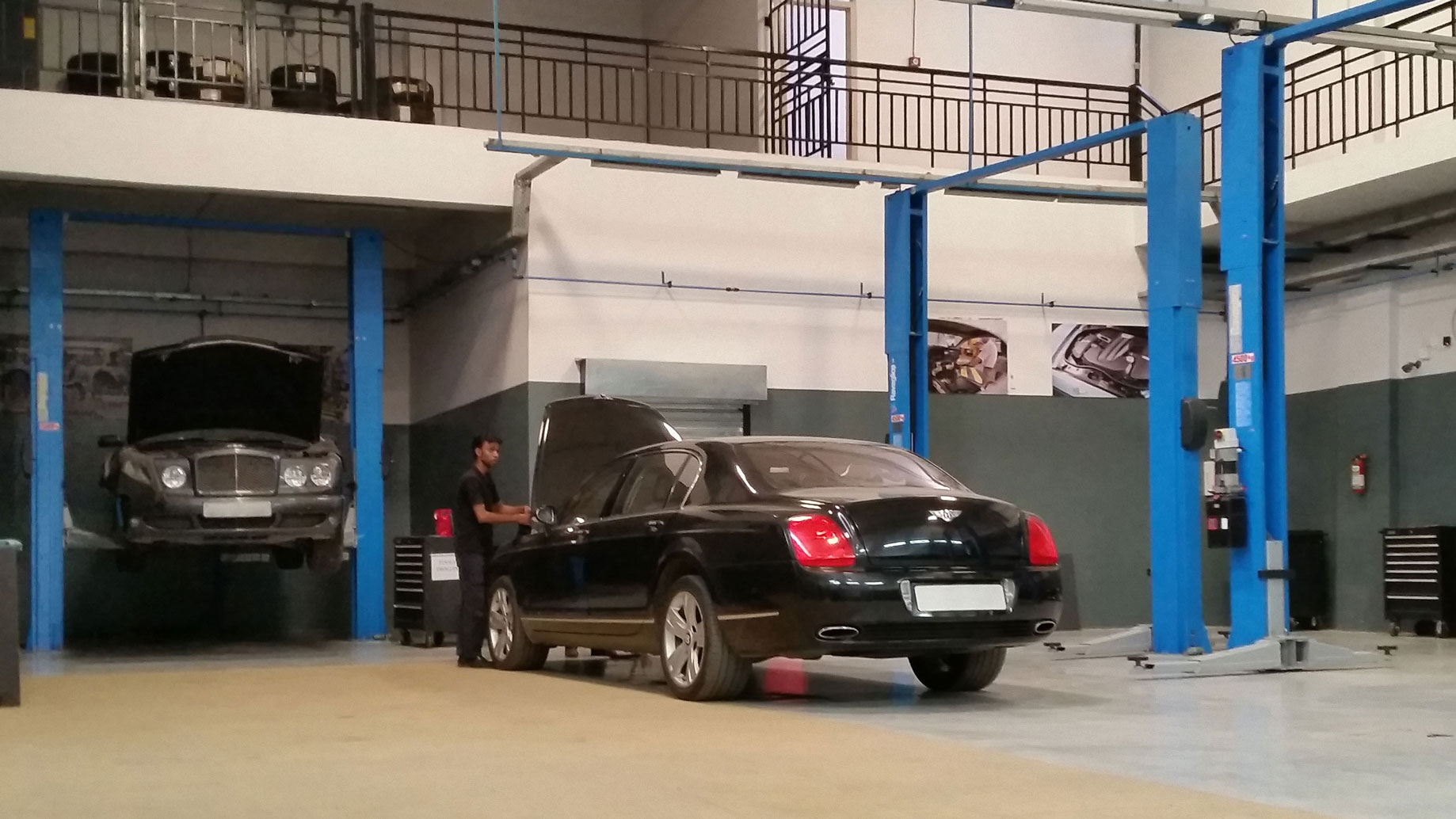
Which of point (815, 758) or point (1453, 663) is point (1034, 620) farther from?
point (1453, 663)

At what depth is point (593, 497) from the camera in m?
9.13

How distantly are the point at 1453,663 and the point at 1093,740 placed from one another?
5020 millimetres

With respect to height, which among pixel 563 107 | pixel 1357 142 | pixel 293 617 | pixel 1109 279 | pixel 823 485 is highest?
pixel 563 107

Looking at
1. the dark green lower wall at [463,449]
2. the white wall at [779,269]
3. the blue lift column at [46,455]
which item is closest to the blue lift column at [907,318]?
the white wall at [779,269]

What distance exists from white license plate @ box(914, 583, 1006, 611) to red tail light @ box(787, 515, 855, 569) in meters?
0.38

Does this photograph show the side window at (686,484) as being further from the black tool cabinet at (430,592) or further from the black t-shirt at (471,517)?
the black tool cabinet at (430,592)

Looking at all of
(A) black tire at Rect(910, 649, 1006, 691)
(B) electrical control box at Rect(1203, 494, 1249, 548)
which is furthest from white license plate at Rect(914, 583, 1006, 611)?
(B) electrical control box at Rect(1203, 494, 1249, 548)

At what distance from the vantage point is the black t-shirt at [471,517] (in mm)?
10172

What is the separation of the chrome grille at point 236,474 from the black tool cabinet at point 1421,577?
958 centimetres

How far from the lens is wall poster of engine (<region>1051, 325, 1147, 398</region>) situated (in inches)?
584

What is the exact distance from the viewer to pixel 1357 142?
50.4 feet

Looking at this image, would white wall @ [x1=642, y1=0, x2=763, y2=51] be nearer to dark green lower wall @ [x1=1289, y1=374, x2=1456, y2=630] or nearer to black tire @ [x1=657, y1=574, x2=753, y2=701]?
dark green lower wall @ [x1=1289, y1=374, x2=1456, y2=630]

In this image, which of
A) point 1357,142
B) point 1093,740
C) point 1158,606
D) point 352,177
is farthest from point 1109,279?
point 1093,740

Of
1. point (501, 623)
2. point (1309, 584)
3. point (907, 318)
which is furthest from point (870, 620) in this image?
point (1309, 584)
